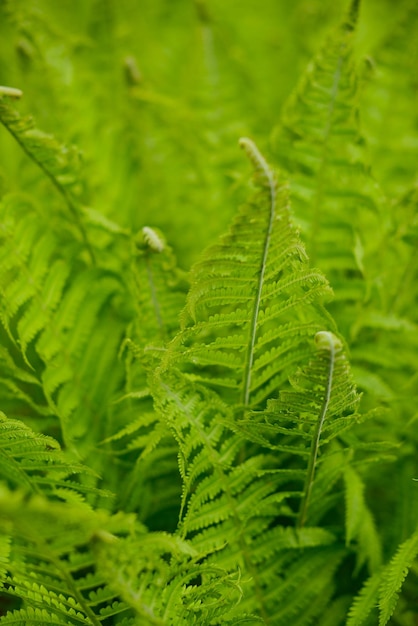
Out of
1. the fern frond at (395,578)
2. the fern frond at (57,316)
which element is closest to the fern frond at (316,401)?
the fern frond at (395,578)

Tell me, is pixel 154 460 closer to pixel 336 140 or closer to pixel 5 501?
pixel 5 501

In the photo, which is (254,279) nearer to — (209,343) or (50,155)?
(209,343)

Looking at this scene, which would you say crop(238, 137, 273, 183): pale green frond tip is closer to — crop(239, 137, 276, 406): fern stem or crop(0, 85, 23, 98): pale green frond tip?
crop(239, 137, 276, 406): fern stem

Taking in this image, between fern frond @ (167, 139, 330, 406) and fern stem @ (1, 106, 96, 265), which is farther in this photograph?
fern stem @ (1, 106, 96, 265)

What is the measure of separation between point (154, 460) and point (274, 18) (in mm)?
1420

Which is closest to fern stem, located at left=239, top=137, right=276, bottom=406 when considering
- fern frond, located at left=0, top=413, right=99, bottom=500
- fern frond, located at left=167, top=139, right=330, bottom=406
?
fern frond, located at left=167, top=139, right=330, bottom=406

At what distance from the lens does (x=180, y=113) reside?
1.19 metres

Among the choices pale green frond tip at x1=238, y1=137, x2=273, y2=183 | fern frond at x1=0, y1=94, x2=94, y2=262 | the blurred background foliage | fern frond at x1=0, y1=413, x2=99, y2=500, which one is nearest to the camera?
pale green frond tip at x1=238, y1=137, x2=273, y2=183

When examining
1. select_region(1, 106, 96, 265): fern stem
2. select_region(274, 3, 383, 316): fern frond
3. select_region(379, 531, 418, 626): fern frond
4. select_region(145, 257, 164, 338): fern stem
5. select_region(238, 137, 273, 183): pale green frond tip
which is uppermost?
select_region(274, 3, 383, 316): fern frond

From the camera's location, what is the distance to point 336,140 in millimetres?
934

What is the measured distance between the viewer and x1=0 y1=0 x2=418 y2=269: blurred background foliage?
1.14 meters

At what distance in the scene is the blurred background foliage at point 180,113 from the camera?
3.74 ft

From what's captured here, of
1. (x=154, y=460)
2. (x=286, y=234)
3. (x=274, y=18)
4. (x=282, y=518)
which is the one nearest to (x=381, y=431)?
(x=282, y=518)

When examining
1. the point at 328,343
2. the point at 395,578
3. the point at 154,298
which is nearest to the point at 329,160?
the point at 154,298
